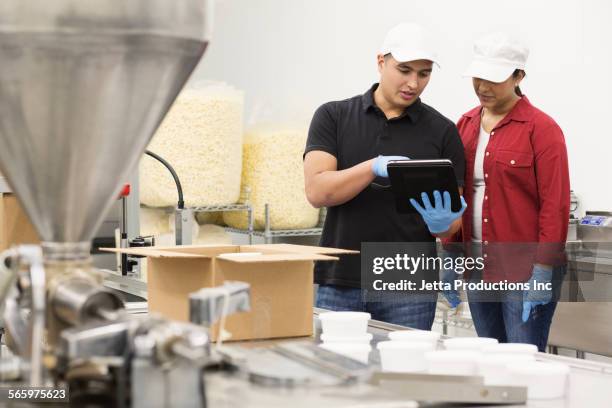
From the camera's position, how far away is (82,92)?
92 centimetres

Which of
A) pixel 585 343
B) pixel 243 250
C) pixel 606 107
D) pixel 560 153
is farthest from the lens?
pixel 606 107

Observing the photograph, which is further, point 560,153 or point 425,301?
point 560,153

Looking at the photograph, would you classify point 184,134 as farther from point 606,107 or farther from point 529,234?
point 606,107

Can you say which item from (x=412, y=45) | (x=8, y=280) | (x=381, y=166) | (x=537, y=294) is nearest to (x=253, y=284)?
(x=8, y=280)

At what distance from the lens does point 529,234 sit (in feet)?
8.29

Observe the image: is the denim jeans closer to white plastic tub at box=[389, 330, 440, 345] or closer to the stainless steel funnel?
white plastic tub at box=[389, 330, 440, 345]

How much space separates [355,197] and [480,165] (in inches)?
20.3

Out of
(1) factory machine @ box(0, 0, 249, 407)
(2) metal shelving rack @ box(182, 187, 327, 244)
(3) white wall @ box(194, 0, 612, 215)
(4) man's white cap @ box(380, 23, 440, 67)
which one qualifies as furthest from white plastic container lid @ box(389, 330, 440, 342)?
(3) white wall @ box(194, 0, 612, 215)

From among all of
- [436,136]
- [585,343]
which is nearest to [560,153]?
[436,136]

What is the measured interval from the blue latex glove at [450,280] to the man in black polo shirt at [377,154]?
1.12ft

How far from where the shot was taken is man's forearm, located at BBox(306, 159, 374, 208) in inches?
84.7

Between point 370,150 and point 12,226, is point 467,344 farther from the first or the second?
point 12,226

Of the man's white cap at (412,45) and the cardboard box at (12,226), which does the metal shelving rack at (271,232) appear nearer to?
the man's white cap at (412,45)

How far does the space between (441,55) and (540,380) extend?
120 inches
